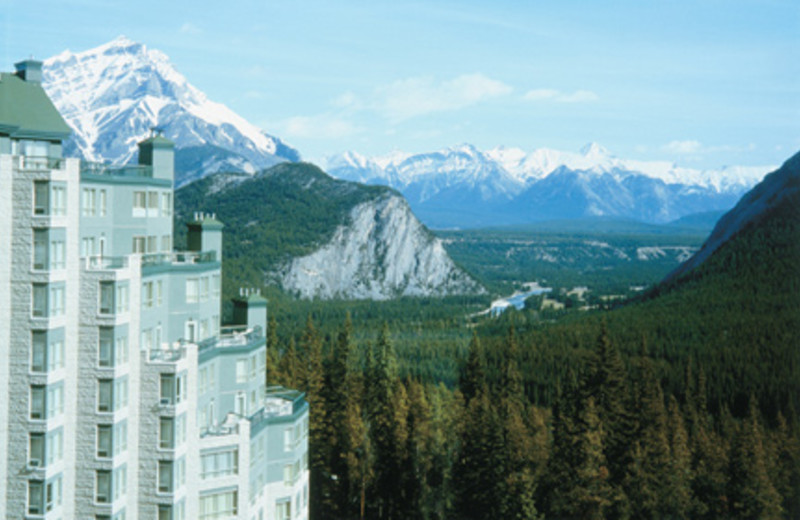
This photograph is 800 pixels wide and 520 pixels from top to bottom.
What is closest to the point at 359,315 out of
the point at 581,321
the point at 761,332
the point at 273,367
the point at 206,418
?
the point at 581,321

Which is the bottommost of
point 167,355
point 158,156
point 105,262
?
point 167,355

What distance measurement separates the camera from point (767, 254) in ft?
411

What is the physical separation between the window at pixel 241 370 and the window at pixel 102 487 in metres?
8.39

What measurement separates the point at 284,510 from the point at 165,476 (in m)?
9.81

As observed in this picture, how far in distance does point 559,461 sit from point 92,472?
3118 centimetres

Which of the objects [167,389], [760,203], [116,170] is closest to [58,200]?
[116,170]

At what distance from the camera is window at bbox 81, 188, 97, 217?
35.1 m

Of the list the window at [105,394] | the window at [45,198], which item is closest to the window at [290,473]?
the window at [105,394]

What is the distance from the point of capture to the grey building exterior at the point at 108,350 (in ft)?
108

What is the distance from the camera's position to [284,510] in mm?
44062

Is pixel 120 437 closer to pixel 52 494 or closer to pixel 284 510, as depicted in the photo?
pixel 52 494

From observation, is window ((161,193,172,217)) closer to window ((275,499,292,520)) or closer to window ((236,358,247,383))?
window ((236,358,247,383))

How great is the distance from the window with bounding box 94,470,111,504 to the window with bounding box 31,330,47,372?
15.0 ft

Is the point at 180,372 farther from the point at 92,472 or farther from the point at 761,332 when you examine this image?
the point at 761,332
